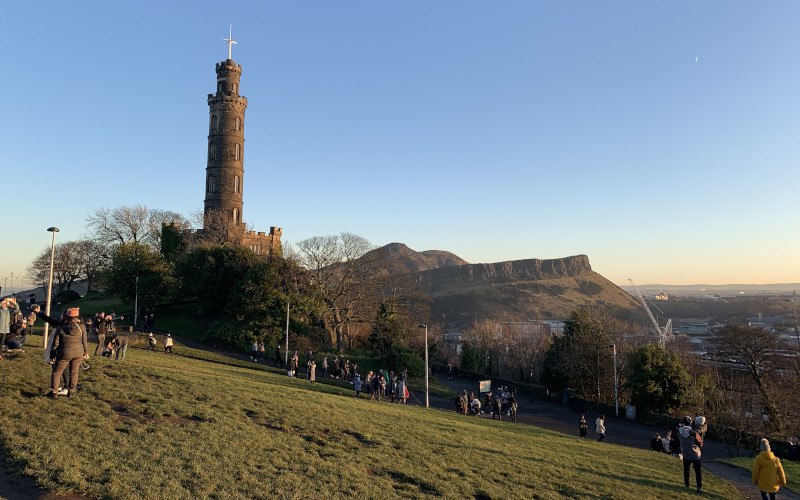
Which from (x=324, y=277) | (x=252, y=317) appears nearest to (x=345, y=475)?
(x=252, y=317)

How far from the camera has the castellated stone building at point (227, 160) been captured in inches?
2554

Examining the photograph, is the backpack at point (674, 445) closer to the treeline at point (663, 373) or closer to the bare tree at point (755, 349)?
the treeline at point (663, 373)

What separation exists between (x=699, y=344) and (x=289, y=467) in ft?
428

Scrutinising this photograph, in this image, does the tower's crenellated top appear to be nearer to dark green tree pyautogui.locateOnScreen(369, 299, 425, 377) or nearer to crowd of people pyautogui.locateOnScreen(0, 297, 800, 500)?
dark green tree pyautogui.locateOnScreen(369, 299, 425, 377)

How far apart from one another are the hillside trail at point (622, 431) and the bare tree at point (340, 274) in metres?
15.9

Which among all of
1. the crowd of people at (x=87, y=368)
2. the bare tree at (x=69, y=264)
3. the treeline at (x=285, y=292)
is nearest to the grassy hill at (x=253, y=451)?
the crowd of people at (x=87, y=368)

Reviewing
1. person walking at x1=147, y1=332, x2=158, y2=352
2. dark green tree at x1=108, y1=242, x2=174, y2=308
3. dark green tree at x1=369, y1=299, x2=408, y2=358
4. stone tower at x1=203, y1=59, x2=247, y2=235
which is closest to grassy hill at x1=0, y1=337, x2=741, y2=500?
person walking at x1=147, y1=332, x2=158, y2=352

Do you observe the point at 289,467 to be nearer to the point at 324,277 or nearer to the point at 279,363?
the point at 279,363

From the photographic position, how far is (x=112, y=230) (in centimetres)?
7194

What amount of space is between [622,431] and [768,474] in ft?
54.2

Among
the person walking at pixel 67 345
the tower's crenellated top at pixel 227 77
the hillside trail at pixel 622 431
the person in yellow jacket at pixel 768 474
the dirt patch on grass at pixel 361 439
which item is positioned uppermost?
the tower's crenellated top at pixel 227 77

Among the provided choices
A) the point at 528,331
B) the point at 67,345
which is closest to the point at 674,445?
the point at 67,345

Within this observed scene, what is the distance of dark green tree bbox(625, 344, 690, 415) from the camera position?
102 feet

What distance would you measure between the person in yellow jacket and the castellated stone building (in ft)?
194
